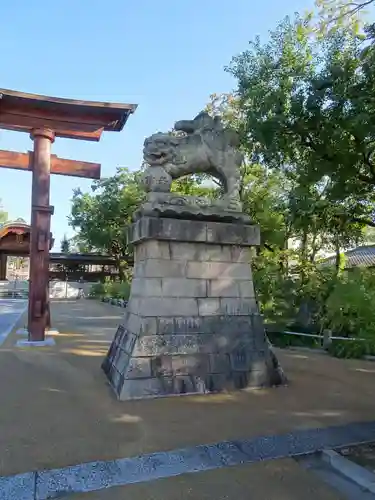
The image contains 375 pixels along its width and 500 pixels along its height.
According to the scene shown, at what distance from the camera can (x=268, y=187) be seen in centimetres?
1433

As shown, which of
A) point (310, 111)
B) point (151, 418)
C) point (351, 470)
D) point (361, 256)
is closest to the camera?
point (351, 470)

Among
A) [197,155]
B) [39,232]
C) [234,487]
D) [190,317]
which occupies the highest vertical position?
[197,155]

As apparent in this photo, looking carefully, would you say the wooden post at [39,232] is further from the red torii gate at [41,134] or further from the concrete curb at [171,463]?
the concrete curb at [171,463]

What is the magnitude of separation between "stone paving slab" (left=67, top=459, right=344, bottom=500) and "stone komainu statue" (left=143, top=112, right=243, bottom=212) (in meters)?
3.52

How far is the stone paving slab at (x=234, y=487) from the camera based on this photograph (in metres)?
2.53

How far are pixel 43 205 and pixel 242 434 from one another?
7022 mm

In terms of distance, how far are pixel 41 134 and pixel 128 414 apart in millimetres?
7138

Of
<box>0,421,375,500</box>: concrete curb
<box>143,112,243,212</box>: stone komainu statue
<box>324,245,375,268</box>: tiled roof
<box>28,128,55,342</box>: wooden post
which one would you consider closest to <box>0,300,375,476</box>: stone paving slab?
<box>0,421,375,500</box>: concrete curb

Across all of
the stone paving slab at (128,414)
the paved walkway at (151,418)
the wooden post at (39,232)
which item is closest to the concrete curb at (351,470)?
the paved walkway at (151,418)

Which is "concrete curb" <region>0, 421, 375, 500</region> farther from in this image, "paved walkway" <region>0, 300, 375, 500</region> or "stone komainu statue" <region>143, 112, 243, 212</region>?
"stone komainu statue" <region>143, 112, 243, 212</region>

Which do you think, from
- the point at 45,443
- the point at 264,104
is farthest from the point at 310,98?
the point at 45,443

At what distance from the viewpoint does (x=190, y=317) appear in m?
5.05

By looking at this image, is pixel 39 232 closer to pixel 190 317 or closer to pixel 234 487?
pixel 190 317

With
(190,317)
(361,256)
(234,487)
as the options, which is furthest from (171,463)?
(361,256)
